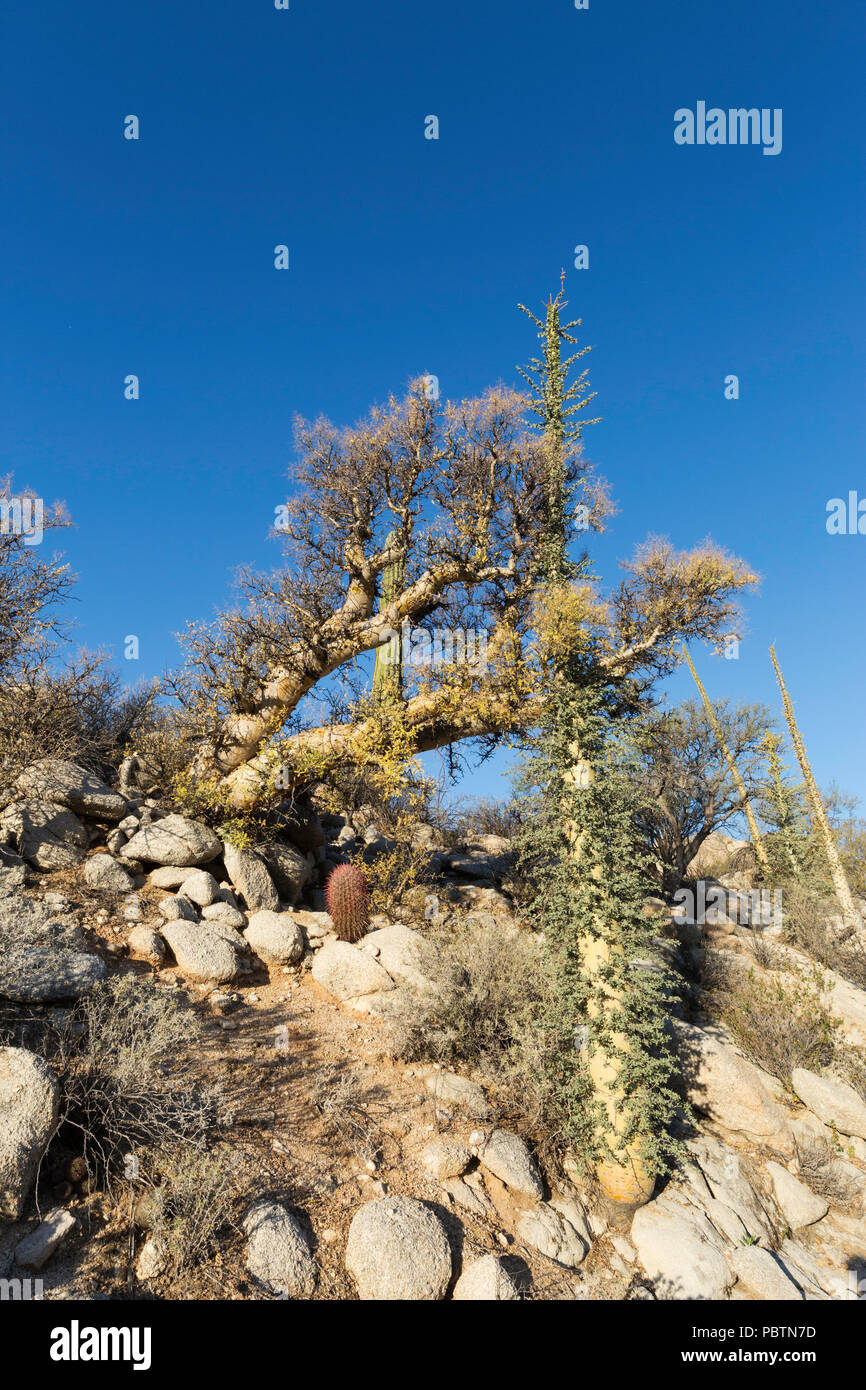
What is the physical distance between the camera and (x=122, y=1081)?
5.70 metres

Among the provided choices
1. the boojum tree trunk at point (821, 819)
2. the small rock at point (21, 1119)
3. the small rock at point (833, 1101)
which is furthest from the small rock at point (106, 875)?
the boojum tree trunk at point (821, 819)

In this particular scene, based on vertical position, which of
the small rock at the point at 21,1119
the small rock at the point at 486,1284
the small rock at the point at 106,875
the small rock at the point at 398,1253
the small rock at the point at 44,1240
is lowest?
the small rock at the point at 486,1284

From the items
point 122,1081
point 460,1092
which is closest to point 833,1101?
point 460,1092

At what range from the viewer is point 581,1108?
784 cm

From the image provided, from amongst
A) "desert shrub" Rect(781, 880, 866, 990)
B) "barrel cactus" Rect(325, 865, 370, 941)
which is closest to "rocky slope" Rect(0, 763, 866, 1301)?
"barrel cactus" Rect(325, 865, 370, 941)

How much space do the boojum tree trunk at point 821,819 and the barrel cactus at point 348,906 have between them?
40.4 feet

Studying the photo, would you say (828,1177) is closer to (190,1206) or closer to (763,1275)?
(763,1275)

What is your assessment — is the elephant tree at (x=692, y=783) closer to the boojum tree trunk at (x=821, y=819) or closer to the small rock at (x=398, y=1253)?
the boojum tree trunk at (x=821, y=819)

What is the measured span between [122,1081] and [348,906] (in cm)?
559

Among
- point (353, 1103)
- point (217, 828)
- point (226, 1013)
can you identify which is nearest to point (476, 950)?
point (353, 1103)

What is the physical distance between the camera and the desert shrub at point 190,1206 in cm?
476

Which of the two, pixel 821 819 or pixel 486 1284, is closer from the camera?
pixel 486 1284

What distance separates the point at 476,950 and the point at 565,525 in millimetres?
7480
